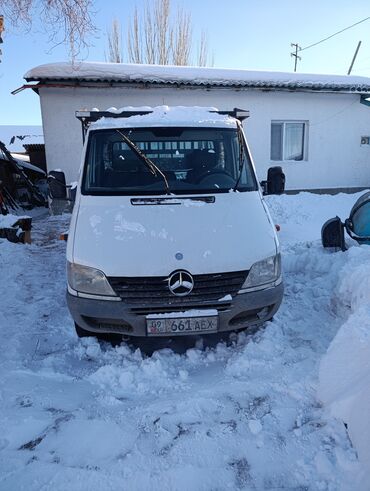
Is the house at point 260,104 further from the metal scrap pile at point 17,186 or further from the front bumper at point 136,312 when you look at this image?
the front bumper at point 136,312

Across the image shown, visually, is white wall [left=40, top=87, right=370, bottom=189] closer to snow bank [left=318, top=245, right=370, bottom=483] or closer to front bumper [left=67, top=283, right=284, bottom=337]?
front bumper [left=67, top=283, right=284, bottom=337]

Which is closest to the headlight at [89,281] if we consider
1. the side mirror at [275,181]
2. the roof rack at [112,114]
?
the roof rack at [112,114]

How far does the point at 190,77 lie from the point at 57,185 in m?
6.94

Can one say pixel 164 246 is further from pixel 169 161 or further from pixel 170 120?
pixel 170 120

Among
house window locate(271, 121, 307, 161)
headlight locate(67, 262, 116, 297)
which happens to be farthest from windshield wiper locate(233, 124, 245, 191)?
house window locate(271, 121, 307, 161)

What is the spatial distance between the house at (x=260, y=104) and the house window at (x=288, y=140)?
1.2 inches

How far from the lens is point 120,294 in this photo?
2830mm

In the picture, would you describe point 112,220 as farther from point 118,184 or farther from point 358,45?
point 358,45

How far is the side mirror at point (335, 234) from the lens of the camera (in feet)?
16.4

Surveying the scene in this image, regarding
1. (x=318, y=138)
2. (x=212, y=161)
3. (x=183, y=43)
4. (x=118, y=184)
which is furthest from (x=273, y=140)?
(x=183, y=43)

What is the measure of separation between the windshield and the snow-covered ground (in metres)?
1.47

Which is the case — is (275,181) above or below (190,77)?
below

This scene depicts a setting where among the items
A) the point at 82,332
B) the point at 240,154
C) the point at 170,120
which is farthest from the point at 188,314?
the point at 170,120

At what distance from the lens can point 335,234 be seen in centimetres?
501
